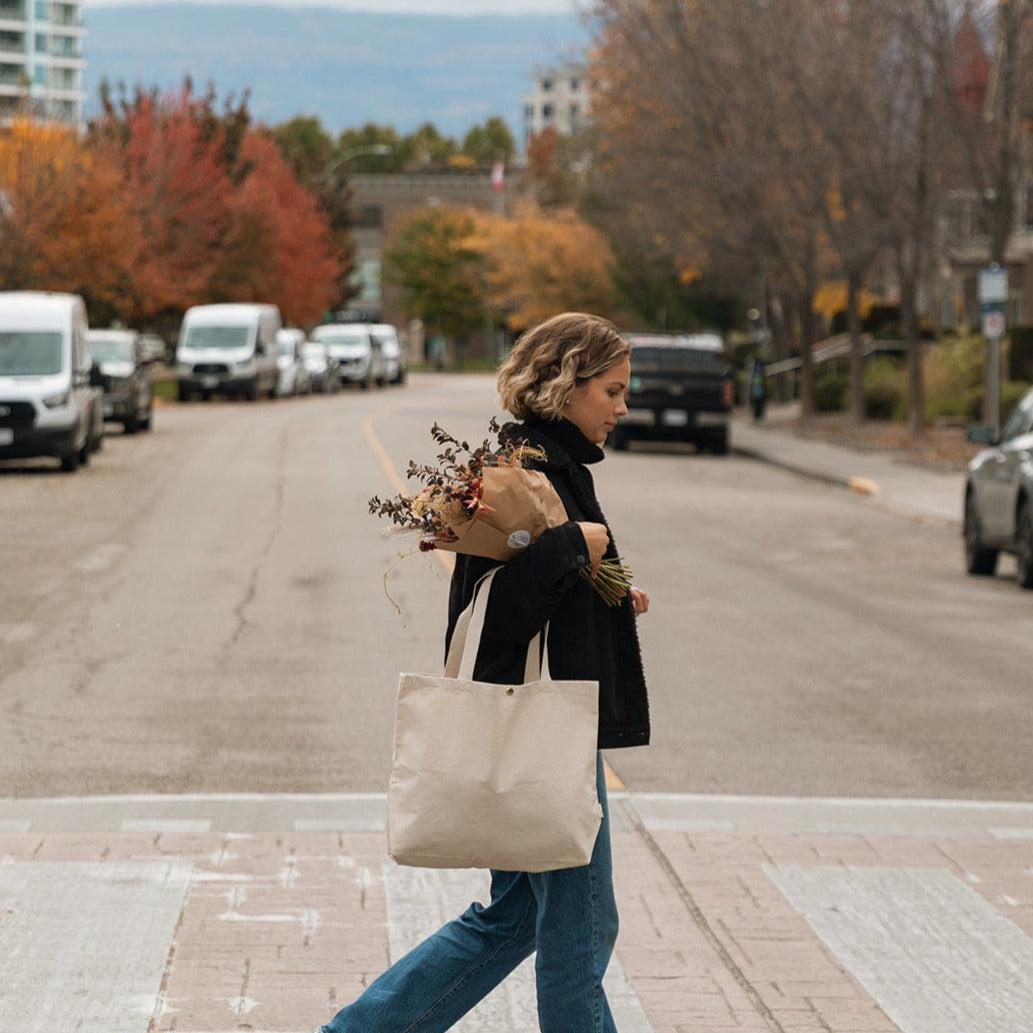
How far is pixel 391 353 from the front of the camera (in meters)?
71.0

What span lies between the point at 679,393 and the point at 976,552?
17791 millimetres

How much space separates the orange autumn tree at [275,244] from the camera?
66938 mm

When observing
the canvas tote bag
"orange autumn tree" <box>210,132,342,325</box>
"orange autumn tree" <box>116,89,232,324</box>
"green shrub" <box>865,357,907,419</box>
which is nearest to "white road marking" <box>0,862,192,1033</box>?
the canvas tote bag

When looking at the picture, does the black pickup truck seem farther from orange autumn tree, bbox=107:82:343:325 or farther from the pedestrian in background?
orange autumn tree, bbox=107:82:343:325

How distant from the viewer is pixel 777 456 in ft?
112

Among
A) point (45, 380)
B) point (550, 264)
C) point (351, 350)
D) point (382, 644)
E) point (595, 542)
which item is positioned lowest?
point (351, 350)

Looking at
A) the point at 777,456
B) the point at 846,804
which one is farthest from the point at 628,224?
the point at 846,804

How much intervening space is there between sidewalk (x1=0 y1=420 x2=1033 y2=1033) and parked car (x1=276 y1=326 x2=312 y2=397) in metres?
48.7

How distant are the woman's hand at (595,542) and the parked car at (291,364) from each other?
5222 centimetres

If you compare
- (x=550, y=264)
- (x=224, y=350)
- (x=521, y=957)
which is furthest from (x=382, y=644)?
(x=550, y=264)

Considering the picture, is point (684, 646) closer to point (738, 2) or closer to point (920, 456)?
point (920, 456)

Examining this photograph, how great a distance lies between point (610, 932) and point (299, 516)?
18.1 m

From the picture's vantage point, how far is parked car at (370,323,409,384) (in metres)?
70.3

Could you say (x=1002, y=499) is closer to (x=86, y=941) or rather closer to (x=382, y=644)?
(x=382, y=644)
